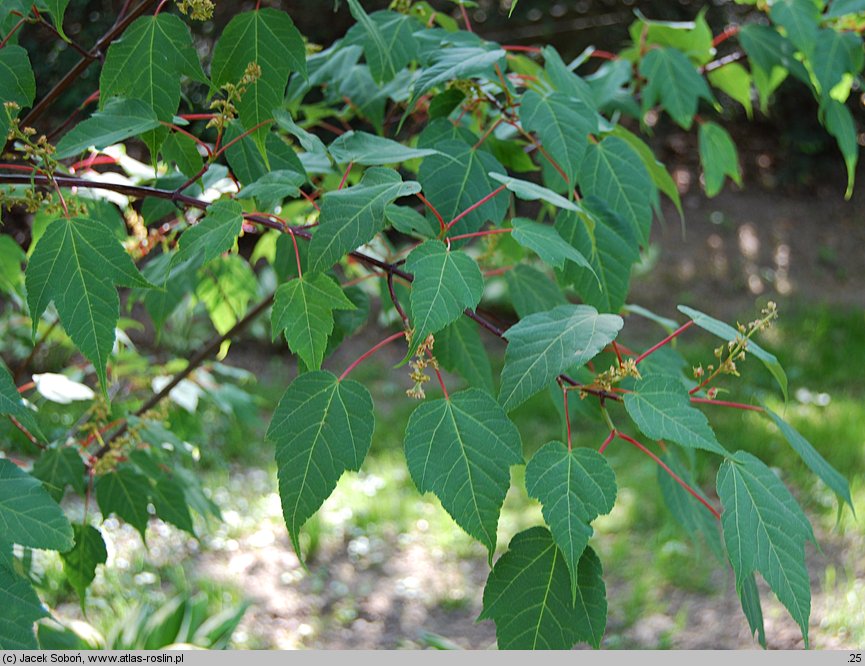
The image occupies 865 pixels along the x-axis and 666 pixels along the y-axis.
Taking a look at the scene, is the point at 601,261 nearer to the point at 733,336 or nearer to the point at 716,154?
the point at 733,336

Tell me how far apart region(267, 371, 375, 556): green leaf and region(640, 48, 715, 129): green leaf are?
2.81 ft

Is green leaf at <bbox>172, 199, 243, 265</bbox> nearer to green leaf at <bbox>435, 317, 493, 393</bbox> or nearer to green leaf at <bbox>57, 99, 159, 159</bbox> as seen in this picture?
green leaf at <bbox>57, 99, 159, 159</bbox>

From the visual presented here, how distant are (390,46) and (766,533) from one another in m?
0.74

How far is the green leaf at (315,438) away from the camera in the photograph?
0.78 m

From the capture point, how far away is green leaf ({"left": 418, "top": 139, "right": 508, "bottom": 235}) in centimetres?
98

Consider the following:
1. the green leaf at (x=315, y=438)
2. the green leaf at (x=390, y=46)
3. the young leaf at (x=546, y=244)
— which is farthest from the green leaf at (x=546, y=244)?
the green leaf at (x=390, y=46)

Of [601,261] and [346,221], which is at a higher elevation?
[346,221]

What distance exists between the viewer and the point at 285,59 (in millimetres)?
926

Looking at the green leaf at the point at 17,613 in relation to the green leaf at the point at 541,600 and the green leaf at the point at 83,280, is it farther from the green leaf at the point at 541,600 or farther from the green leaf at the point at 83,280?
the green leaf at the point at 541,600

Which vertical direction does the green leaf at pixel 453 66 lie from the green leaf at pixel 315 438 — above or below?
above

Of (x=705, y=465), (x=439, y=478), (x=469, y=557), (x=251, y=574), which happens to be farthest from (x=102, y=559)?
(x=705, y=465)

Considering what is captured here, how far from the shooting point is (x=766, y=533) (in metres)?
0.80

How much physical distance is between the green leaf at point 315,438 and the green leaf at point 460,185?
0.86 ft

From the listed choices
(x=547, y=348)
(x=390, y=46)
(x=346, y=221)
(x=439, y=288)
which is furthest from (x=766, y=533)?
(x=390, y=46)
